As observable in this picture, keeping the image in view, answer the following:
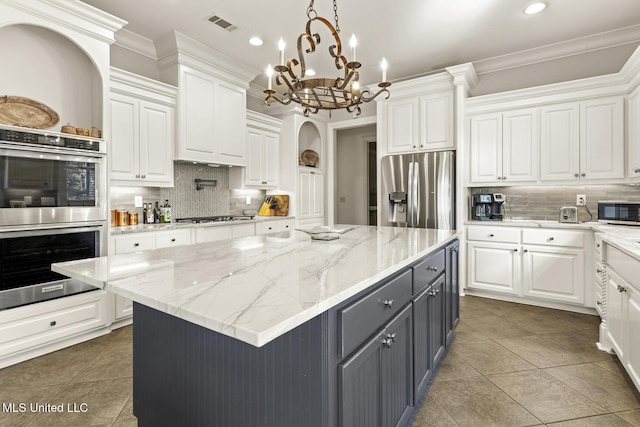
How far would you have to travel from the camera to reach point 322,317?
0.98 m

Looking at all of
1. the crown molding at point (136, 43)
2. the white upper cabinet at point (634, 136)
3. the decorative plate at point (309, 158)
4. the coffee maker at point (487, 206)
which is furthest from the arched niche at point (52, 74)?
the white upper cabinet at point (634, 136)

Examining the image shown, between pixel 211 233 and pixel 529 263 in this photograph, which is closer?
pixel 529 263

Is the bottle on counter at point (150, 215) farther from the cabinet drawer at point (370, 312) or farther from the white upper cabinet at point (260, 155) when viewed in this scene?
the cabinet drawer at point (370, 312)

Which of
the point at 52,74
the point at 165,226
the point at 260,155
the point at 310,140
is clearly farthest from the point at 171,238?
the point at 310,140

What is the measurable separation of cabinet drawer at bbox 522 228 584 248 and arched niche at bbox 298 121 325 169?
3248 millimetres

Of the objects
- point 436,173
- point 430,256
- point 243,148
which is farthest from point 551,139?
point 243,148

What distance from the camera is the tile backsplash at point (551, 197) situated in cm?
365

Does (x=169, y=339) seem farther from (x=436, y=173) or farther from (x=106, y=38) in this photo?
(x=436, y=173)

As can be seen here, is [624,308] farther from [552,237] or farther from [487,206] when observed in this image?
[487,206]

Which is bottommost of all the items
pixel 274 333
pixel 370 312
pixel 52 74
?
pixel 370 312

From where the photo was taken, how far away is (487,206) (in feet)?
13.6

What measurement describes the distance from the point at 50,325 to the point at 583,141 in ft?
17.0

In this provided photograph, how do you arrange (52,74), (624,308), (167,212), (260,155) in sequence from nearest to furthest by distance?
(624,308) → (52,74) → (167,212) → (260,155)

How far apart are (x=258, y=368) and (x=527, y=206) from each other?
4154 millimetres
